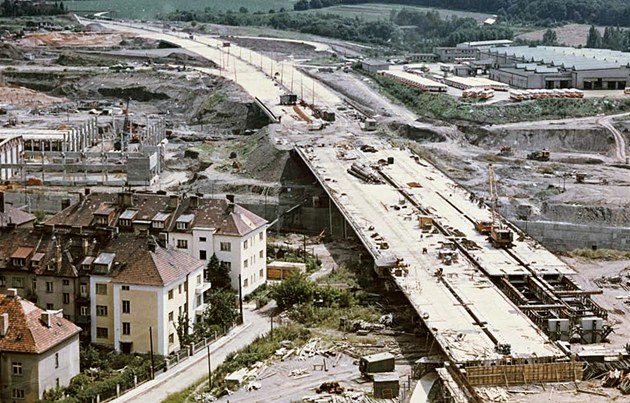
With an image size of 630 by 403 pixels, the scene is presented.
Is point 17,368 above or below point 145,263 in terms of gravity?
below

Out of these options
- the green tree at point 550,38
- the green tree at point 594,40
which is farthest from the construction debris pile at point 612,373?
the green tree at point 550,38

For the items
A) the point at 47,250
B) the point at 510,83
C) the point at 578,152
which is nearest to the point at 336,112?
the point at 578,152

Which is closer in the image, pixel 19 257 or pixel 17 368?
pixel 17 368

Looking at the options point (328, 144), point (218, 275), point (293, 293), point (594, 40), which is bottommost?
point (293, 293)

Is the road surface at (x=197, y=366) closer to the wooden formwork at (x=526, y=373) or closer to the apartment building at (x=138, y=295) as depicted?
the apartment building at (x=138, y=295)

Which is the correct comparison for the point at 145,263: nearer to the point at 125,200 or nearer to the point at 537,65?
the point at 125,200

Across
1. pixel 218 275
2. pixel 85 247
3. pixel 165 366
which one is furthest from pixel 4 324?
pixel 218 275

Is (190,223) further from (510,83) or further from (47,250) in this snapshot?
(510,83)
